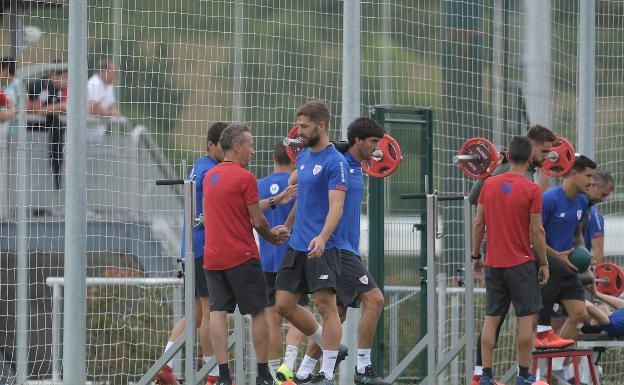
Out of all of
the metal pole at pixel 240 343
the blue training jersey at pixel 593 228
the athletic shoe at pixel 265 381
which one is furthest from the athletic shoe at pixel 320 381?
the blue training jersey at pixel 593 228

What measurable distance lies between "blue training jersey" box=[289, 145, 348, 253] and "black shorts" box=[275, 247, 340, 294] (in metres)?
0.07

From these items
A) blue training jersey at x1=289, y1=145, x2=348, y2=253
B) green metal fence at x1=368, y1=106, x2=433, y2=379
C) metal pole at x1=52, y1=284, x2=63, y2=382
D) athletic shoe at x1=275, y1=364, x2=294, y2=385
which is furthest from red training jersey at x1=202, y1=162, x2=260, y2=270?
green metal fence at x1=368, y1=106, x2=433, y2=379

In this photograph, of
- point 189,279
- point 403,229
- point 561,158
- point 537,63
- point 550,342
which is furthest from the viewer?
point 537,63

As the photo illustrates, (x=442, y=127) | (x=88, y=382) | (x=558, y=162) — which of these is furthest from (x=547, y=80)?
(x=88, y=382)

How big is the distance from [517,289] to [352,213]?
1.46m

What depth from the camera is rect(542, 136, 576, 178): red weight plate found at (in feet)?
37.1

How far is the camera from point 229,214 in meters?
9.58

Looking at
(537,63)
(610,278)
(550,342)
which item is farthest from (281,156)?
(610,278)

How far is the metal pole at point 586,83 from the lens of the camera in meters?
14.2

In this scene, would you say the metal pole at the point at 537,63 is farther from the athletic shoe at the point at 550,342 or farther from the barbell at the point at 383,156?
the barbell at the point at 383,156

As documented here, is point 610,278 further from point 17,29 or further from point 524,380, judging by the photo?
point 17,29

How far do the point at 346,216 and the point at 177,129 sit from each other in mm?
2332

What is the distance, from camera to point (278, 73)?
470 inches

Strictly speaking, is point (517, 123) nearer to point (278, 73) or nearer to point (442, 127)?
point (442, 127)
